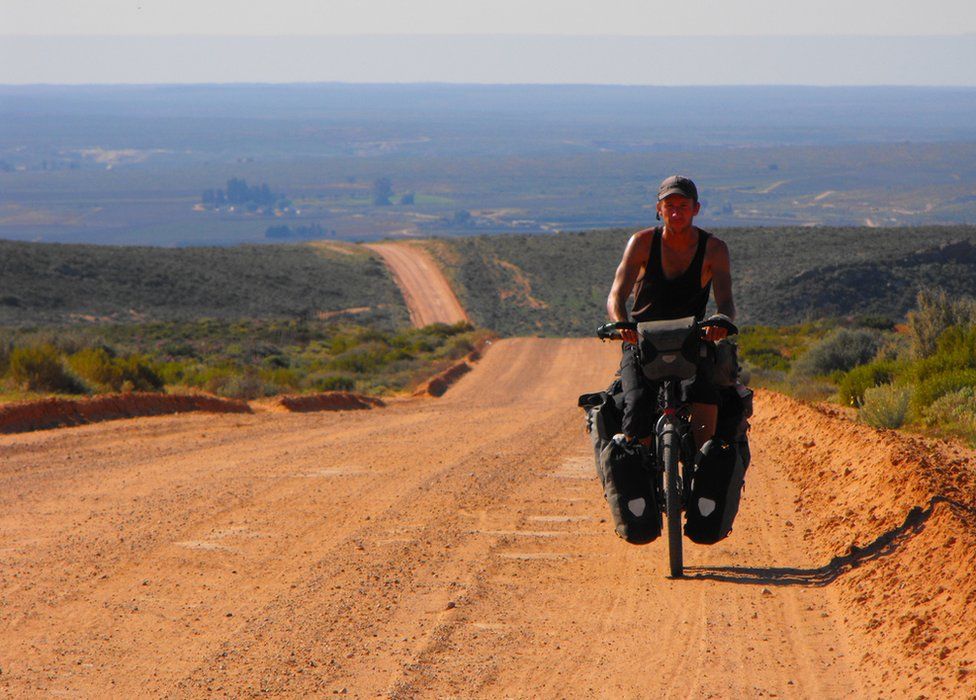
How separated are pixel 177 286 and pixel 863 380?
51.2 m

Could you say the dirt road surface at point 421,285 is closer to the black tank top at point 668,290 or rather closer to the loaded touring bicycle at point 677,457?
the black tank top at point 668,290

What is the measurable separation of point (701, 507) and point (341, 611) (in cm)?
204

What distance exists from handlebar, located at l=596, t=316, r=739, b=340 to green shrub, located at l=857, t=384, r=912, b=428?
20.7ft

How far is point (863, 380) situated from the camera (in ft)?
50.6

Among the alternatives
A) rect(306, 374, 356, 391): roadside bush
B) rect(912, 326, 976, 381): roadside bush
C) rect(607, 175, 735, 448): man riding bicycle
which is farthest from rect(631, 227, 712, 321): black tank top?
rect(306, 374, 356, 391): roadside bush

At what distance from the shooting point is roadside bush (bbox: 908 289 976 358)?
17531mm

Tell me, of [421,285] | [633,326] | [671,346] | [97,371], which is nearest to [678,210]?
[633,326]

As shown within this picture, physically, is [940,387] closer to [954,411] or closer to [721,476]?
[954,411]

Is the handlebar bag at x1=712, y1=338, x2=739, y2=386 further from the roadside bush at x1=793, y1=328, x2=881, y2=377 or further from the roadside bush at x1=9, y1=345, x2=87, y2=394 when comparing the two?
the roadside bush at x1=793, y1=328, x2=881, y2=377

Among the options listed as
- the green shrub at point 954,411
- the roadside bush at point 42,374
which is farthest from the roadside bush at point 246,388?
the green shrub at point 954,411

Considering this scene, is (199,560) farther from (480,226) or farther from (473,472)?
(480,226)

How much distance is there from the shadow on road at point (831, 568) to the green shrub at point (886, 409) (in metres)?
5.25

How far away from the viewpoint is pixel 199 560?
22.4 feet

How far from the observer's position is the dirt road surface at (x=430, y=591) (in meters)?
4.87
